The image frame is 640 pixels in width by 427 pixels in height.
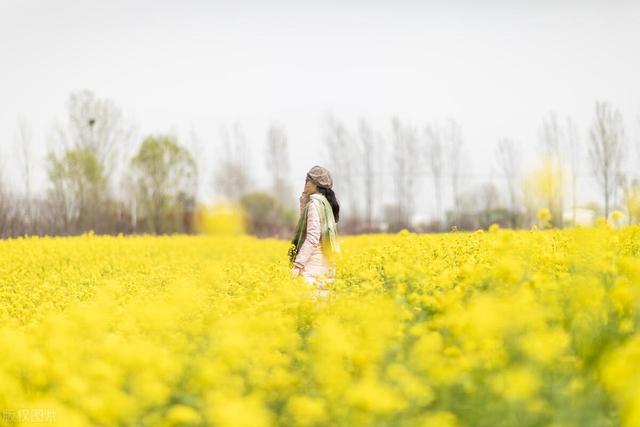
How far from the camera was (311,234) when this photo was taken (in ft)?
24.8

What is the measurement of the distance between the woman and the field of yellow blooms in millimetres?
1176

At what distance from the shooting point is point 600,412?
3.60 metres

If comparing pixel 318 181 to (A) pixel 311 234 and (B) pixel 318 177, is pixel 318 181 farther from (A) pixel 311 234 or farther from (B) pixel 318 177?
(A) pixel 311 234

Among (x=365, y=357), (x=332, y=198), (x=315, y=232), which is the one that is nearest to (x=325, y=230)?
(x=315, y=232)

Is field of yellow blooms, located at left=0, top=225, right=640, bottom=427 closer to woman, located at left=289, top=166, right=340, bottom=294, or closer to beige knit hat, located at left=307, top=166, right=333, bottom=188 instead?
woman, located at left=289, top=166, right=340, bottom=294

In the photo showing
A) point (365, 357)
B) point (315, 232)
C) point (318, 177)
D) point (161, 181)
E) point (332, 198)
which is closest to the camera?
point (365, 357)

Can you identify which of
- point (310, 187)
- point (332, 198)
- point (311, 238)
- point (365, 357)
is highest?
point (310, 187)

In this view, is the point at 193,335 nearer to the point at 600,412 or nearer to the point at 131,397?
the point at 131,397

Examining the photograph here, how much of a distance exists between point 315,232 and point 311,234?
1.7 inches

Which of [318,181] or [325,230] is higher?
[318,181]

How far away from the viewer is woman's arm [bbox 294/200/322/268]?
7551mm

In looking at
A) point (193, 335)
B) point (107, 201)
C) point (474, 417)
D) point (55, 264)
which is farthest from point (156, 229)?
point (474, 417)

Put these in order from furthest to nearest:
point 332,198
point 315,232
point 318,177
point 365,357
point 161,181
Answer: point 161,181
point 332,198
point 318,177
point 315,232
point 365,357

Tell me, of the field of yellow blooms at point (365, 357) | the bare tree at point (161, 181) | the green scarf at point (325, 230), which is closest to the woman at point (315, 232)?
the green scarf at point (325, 230)
